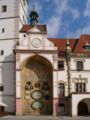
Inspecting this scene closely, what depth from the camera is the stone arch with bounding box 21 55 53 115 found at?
53.2 m

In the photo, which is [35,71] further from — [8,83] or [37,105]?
[37,105]

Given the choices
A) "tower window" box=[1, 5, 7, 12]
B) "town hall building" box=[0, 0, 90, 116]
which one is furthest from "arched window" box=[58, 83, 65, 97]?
"tower window" box=[1, 5, 7, 12]

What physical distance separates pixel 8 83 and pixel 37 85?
4121 mm

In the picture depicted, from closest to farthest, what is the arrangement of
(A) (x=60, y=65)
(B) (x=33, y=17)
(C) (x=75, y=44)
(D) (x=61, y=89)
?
(D) (x=61, y=89) < (A) (x=60, y=65) < (C) (x=75, y=44) < (B) (x=33, y=17)

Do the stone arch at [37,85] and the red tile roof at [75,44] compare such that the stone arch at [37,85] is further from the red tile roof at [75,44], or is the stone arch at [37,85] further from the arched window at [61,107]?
the red tile roof at [75,44]

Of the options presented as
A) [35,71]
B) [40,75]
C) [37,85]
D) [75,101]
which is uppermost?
[35,71]

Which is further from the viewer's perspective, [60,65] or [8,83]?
[60,65]

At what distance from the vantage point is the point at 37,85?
54.0 metres

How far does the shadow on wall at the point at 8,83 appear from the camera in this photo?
174 feet

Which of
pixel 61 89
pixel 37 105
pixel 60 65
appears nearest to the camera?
pixel 37 105

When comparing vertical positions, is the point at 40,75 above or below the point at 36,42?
below

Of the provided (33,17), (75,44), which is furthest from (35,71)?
(33,17)

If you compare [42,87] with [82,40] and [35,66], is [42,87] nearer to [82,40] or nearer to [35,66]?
[35,66]

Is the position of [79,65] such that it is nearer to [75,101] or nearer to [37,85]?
[75,101]
